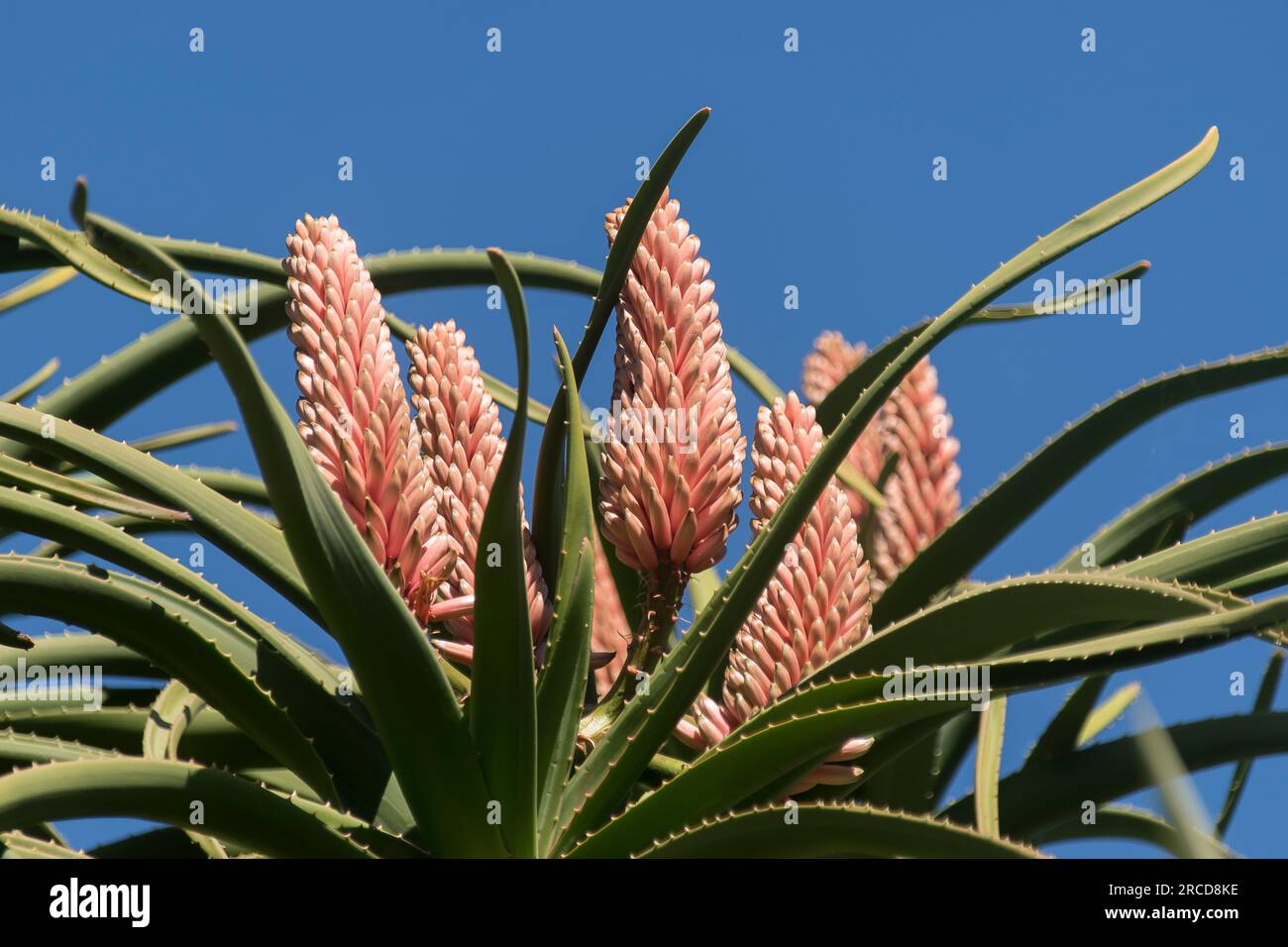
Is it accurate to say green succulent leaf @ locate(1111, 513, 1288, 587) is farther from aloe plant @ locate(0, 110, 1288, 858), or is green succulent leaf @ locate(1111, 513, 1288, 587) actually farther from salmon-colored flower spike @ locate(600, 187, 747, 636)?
salmon-colored flower spike @ locate(600, 187, 747, 636)

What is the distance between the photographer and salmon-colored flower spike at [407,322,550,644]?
1.85m

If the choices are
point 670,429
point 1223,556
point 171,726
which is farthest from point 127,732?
point 1223,556

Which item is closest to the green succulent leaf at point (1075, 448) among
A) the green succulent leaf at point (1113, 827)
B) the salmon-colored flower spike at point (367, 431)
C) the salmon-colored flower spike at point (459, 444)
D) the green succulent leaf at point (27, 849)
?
the green succulent leaf at point (1113, 827)

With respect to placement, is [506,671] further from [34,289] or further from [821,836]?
[34,289]

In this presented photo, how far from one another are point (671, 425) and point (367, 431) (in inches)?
14.7

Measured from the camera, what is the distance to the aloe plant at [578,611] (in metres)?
Result: 1.43

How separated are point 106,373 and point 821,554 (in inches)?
50.5

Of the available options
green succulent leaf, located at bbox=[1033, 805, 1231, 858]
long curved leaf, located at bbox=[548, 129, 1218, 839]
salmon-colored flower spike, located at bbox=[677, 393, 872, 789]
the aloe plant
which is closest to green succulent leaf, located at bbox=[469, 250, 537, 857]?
the aloe plant

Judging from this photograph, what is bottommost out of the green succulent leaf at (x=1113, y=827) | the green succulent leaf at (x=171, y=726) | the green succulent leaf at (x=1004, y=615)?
the green succulent leaf at (x=1113, y=827)

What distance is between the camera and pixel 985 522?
6.29ft

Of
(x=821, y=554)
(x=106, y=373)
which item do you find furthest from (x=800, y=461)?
(x=106, y=373)

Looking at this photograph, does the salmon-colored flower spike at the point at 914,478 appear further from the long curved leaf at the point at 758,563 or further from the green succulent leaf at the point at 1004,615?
the green succulent leaf at the point at 1004,615
